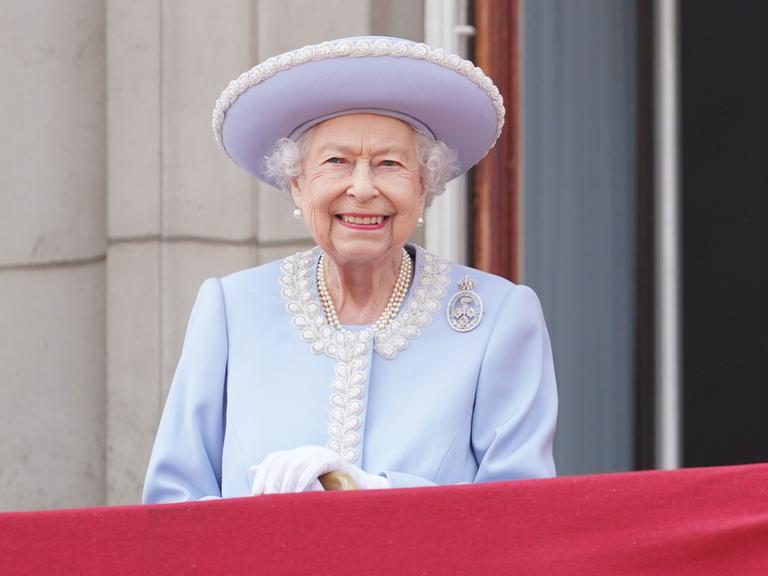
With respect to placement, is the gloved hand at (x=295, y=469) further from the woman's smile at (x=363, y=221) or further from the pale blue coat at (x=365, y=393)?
the woman's smile at (x=363, y=221)

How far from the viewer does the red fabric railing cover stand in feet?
8.91

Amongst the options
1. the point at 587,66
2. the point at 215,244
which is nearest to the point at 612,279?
the point at 587,66

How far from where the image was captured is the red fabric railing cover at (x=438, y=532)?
2.72 m

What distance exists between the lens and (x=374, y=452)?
3219mm

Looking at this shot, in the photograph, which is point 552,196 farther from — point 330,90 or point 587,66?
point 330,90

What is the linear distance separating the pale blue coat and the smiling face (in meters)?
0.20

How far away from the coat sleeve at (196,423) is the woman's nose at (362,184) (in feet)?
1.25

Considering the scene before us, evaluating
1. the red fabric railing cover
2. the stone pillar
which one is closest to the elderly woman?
the red fabric railing cover

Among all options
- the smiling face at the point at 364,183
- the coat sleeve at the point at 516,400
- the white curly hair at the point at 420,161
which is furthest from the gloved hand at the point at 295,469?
the white curly hair at the point at 420,161

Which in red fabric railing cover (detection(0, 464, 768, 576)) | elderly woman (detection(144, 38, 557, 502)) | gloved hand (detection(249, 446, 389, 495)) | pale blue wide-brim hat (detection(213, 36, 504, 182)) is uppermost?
pale blue wide-brim hat (detection(213, 36, 504, 182))

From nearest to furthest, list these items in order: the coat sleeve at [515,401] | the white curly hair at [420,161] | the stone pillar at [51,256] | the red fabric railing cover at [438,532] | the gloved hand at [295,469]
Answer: the red fabric railing cover at [438,532], the gloved hand at [295,469], the coat sleeve at [515,401], the white curly hair at [420,161], the stone pillar at [51,256]

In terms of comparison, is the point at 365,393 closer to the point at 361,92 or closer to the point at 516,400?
the point at 516,400

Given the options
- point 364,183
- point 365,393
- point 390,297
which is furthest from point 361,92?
point 365,393

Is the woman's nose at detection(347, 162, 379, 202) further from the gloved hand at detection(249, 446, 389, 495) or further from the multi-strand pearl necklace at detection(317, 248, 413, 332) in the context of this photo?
the gloved hand at detection(249, 446, 389, 495)
